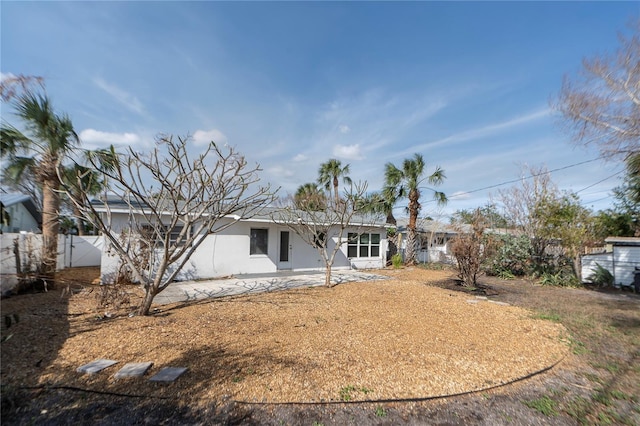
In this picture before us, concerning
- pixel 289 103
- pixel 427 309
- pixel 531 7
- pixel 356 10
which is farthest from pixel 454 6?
pixel 427 309

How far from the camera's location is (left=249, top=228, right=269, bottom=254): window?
12.5 meters

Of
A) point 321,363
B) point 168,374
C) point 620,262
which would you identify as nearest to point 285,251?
point 321,363

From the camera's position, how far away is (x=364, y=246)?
632 inches

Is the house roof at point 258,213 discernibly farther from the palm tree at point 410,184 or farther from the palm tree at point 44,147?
the palm tree at point 410,184

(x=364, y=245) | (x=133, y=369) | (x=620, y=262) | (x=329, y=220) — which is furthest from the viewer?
(x=364, y=245)

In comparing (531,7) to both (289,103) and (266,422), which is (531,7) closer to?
(289,103)

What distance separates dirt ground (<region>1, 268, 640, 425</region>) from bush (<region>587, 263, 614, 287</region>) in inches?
201

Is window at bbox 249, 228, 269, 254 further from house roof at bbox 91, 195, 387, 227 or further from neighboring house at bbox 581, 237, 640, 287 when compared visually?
neighboring house at bbox 581, 237, 640, 287

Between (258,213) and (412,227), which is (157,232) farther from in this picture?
(412,227)

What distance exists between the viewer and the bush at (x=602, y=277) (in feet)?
36.7

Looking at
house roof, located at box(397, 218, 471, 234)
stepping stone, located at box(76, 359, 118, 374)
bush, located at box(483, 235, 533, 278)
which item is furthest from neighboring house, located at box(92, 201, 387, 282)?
house roof, located at box(397, 218, 471, 234)

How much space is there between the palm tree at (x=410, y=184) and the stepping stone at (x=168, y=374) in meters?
15.4

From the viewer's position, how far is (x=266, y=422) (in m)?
2.64

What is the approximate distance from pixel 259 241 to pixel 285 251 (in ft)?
4.78
